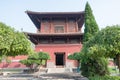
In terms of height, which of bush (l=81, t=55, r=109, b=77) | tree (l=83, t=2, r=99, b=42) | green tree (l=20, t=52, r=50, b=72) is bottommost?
bush (l=81, t=55, r=109, b=77)

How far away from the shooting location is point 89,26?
24875mm

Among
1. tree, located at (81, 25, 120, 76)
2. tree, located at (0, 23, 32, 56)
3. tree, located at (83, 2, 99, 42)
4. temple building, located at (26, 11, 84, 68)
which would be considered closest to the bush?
tree, located at (83, 2, 99, 42)

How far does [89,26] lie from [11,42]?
44.7 ft

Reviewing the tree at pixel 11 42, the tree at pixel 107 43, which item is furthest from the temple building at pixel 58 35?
the tree at pixel 11 42

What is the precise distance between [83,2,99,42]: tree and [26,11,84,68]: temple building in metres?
9.33

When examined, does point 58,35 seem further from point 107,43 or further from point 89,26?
point 107,43

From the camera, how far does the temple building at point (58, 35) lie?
37.1 metres

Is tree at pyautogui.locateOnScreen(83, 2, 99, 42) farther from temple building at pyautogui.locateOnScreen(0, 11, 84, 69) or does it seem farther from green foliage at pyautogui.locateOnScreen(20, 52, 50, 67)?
temple building at pyautogui.locateOnScreen(0, 11, 84, 69)

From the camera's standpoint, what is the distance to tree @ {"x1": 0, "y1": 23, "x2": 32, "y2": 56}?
12.4m

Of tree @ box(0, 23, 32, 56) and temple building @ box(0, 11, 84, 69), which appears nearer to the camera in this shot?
tree @ box(0, 23, 32, 56)

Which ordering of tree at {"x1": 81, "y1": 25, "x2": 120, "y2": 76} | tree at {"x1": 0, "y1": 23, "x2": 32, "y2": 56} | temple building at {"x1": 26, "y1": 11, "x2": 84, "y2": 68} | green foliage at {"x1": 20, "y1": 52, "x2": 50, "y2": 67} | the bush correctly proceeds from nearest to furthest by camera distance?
tree at {"x1": 0, "y1": 23, "x2": 32, "y2": 56}
tree at {"x1": 81, "y1": 25, "x2": 120, "y2": 76}
the bush
green foliage at {"x1": 20, "y1": 52, "x2": 50, "y2": 67}
temple building at {"x1": 26, "y1": 11, "x2": 84, "y2": 68}

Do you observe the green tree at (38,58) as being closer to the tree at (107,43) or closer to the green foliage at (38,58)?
the green foliage at (38,58)

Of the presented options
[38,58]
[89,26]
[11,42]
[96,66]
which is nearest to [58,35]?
[38,58]

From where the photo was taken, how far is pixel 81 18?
39.2m
